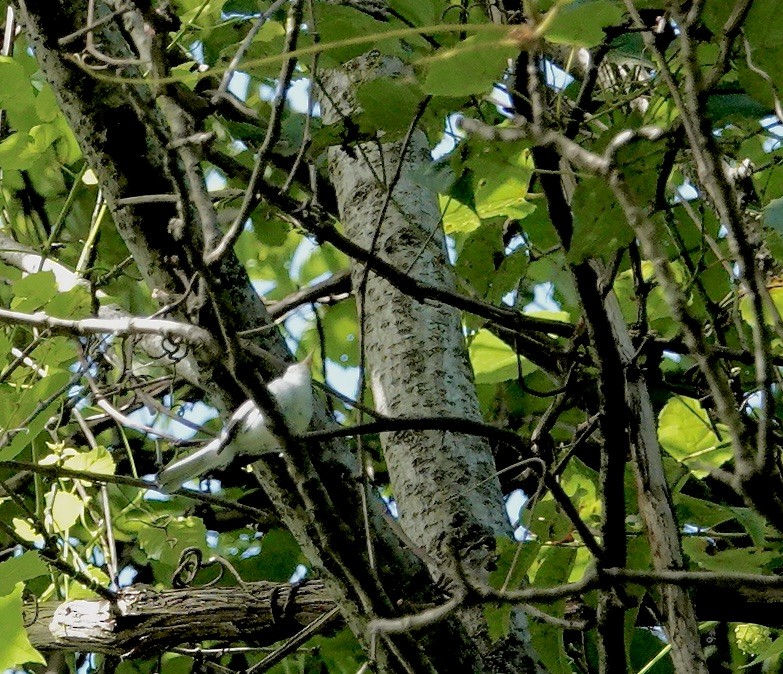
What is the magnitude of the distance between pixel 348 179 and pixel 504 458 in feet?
2.59

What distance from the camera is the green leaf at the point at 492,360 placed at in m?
1.80

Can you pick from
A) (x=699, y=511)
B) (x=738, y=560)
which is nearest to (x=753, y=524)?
(x=738, y=560)

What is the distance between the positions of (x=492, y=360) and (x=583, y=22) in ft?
3.96

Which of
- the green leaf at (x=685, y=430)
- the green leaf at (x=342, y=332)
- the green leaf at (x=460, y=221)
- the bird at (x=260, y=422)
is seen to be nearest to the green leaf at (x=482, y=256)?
the green leaf at (x=460, y=221)

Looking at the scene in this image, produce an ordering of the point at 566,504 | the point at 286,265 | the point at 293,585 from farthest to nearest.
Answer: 1. the point at 286,265
2. the point at 293,585
3. the point at 566,504

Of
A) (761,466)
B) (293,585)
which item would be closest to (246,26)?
(293,585)

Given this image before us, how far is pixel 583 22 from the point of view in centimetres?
64

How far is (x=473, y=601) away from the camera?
640mm

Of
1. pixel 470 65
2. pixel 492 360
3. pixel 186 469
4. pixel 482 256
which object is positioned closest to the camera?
pixel 470 65

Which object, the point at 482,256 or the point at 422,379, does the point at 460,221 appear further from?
the point at 422,379

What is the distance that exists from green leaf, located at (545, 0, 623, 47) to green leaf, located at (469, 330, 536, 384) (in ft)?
3.78

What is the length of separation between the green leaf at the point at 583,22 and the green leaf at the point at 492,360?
1152 mm

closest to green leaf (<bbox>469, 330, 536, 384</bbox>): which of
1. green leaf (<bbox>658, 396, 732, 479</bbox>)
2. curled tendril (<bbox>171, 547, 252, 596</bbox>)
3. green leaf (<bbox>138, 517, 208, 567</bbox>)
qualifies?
green leaf (<bbox>658, 396, 732, 479</bbox>)

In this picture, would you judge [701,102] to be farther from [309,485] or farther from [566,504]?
[309,485]
